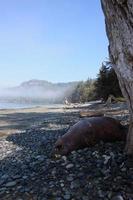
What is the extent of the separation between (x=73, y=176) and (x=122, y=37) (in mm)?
2600

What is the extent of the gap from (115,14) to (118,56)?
0.75m

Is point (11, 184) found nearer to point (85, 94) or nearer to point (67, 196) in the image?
point (67, 196)

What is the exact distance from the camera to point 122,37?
266 inches

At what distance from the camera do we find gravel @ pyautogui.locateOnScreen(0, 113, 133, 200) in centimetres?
611

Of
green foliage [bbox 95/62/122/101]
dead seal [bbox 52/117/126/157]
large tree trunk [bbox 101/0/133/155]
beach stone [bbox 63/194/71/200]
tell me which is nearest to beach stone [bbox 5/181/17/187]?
beach stone [bbox 63/194/71/200]

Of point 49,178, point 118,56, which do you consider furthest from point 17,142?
point 118,56

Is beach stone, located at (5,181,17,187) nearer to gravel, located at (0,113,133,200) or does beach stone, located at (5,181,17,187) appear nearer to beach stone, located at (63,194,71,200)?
gravel, located at (0,113,133,200)

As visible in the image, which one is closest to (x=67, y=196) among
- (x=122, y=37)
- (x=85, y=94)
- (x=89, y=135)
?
(x=89, y=135)

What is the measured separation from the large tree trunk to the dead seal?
158 cm

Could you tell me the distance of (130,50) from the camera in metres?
6.55

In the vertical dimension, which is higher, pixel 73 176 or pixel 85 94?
pixel 85 94

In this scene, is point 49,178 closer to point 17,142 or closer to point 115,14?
point 115,14

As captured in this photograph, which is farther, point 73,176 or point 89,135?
point 89,135

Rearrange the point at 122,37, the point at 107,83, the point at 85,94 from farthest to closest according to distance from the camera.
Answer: the point at 85,94 → the point at 107,83 → the point at 122,37
